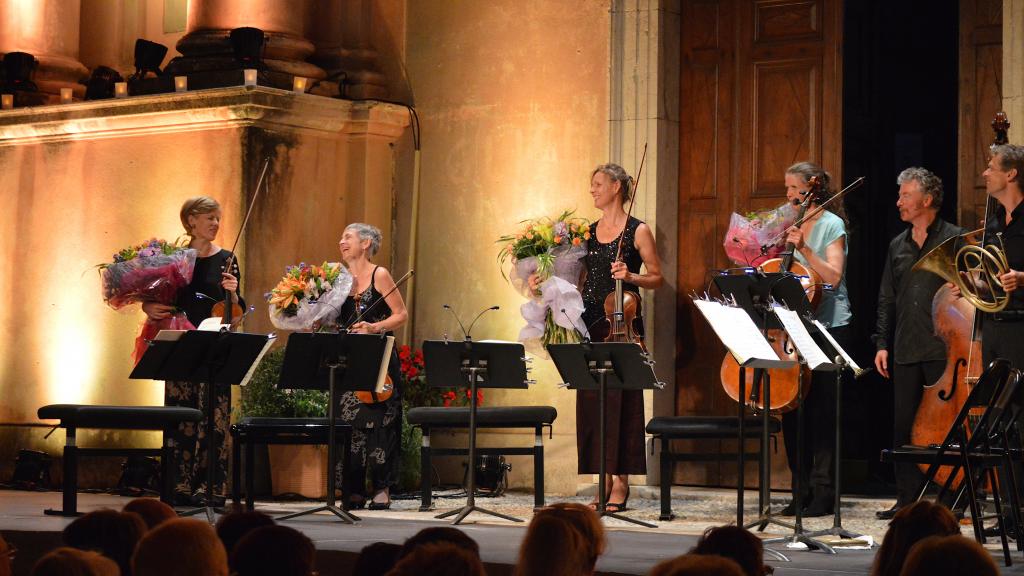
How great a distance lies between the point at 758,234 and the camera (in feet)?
28.0

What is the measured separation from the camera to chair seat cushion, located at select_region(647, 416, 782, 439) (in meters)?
8.33

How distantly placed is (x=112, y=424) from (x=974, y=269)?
4429 mm

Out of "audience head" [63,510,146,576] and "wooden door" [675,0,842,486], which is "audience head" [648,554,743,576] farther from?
"wooden door" [675,0,842,486]

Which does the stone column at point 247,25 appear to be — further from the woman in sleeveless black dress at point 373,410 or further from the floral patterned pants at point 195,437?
the floral patterned pants at point 195,437

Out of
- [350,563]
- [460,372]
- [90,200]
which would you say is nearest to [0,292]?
[90,200]

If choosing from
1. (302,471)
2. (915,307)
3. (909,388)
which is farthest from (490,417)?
(915,307)

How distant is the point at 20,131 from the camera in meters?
11.3

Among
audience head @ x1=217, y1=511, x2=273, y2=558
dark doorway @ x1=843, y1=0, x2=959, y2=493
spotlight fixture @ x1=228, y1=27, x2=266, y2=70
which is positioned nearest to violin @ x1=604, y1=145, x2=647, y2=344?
dark doorway @ x1=843, y1=0, x2=959, y2=493

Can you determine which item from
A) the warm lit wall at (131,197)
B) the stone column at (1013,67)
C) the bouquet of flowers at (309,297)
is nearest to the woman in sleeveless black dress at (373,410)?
the bouquet of flowers at (309,297)

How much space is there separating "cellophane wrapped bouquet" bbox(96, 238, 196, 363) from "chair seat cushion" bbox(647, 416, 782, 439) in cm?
270

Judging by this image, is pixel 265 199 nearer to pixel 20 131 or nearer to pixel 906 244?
pixel 20 131

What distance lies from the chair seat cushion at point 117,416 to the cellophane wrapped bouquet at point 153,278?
0.60 meters

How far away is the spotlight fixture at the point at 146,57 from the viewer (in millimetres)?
11109

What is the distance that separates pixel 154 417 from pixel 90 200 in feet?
9.39
